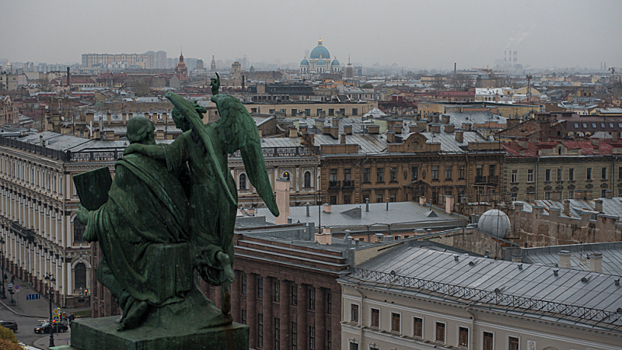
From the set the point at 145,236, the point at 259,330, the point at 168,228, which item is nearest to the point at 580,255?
the point at 259,330

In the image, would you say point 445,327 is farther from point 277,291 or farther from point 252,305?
point 252,305

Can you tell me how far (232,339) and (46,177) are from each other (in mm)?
66450

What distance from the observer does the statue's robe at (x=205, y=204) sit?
502 inches

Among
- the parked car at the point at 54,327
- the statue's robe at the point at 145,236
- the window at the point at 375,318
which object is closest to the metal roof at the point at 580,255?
the window at the point at 375,318

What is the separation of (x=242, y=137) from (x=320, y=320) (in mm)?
34339

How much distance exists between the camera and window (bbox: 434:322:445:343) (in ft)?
135

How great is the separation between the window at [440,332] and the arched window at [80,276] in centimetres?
3747

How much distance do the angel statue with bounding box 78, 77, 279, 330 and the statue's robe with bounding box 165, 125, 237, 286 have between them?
1cm

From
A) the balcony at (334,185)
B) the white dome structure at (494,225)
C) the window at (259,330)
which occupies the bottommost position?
the window at (259,330)

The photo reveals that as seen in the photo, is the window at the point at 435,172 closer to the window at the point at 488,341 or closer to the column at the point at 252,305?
the column at the point at 252,305

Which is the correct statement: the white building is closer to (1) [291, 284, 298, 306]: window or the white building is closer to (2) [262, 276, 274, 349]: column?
(1) [291, 284, 298, 306]: window

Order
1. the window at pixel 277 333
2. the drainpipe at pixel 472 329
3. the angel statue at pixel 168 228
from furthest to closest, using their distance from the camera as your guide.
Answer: the window at pixel 277 333 < the drainpipe at pixel 472 329 < the angel statue at pixel 168 228

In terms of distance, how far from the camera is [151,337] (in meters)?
12.2

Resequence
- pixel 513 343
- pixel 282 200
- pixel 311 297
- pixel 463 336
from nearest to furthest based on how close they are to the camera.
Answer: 1. pixel 513 343
2. pixel 463 336
3. pixel 311 297
4. pixel 282 200
